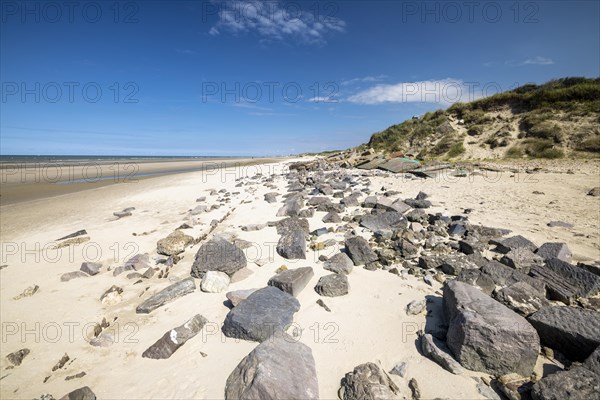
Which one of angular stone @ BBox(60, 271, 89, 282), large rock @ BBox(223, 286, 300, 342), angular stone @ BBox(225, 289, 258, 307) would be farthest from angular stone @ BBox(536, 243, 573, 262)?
angular stone @ BBox(60, 271, 89, 282)

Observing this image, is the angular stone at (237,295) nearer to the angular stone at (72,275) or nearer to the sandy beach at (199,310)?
the sandy beach at (199,310)

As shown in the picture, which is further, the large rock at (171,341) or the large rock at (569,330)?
the large rock at (171,341)

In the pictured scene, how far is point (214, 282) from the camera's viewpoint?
3.92m

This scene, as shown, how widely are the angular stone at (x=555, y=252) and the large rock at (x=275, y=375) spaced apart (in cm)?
419

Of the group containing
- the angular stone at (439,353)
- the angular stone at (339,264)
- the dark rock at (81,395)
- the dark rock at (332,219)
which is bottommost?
the dark rock at (81,395)

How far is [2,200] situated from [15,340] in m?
16.3

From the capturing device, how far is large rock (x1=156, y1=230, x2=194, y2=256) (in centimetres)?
529

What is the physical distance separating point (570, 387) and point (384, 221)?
4.18 m

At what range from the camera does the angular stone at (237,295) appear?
3405mm

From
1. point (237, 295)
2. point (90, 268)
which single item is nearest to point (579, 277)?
point (237, 295)

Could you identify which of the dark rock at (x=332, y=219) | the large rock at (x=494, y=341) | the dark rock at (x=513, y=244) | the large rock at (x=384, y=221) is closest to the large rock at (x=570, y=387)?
the large rock at (x=494, y=341)

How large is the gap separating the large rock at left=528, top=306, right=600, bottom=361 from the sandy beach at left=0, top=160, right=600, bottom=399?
0.88 ft

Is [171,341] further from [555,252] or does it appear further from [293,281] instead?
[555,252]

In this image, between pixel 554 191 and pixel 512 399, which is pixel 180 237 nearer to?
pixel 512 399
